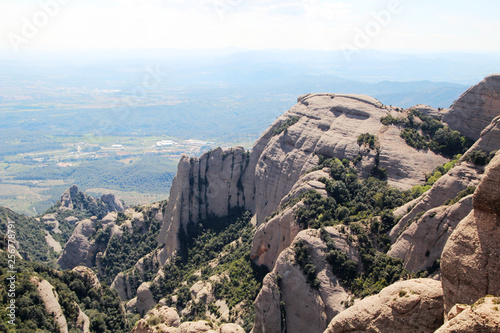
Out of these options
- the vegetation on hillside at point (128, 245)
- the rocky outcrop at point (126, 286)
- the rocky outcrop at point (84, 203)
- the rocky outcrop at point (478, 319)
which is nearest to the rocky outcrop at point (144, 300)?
the rocky outcrop at point (126, 286)

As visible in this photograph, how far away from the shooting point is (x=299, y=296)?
40.4m

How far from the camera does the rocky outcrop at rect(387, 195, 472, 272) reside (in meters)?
33.8

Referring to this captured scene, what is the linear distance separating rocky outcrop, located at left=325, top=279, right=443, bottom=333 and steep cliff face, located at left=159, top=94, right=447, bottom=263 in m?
39.9

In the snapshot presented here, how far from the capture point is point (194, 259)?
70.7m

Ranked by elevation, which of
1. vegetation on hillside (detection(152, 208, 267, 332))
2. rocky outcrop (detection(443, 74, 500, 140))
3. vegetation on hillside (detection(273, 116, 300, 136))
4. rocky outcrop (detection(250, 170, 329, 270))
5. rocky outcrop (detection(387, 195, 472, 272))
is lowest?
vegetation on hillside (detection(152, 208, 267, 332))

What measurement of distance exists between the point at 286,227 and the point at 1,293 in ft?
112

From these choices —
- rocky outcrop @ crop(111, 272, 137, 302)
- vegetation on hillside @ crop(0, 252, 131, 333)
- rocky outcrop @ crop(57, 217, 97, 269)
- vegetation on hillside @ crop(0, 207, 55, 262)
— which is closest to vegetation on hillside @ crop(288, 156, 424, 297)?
vegetation on hillside @ crop(0, 252, 131, 333)

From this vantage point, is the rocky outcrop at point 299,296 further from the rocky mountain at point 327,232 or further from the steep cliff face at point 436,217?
the steep cliff face at point 436,217

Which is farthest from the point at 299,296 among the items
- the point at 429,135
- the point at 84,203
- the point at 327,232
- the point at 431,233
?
the point at 84,203

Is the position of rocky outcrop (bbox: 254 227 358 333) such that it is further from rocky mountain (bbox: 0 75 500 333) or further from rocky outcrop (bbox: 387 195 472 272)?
rocky outcrop (bbox: 387 195 472 272)

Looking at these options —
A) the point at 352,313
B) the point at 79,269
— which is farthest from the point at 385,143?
the point at 79,269

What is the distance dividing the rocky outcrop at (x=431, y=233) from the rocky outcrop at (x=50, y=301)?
38.5m

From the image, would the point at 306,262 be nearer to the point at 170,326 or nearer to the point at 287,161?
the point at 170,326

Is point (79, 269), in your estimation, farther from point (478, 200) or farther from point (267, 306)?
point (478, 200)
